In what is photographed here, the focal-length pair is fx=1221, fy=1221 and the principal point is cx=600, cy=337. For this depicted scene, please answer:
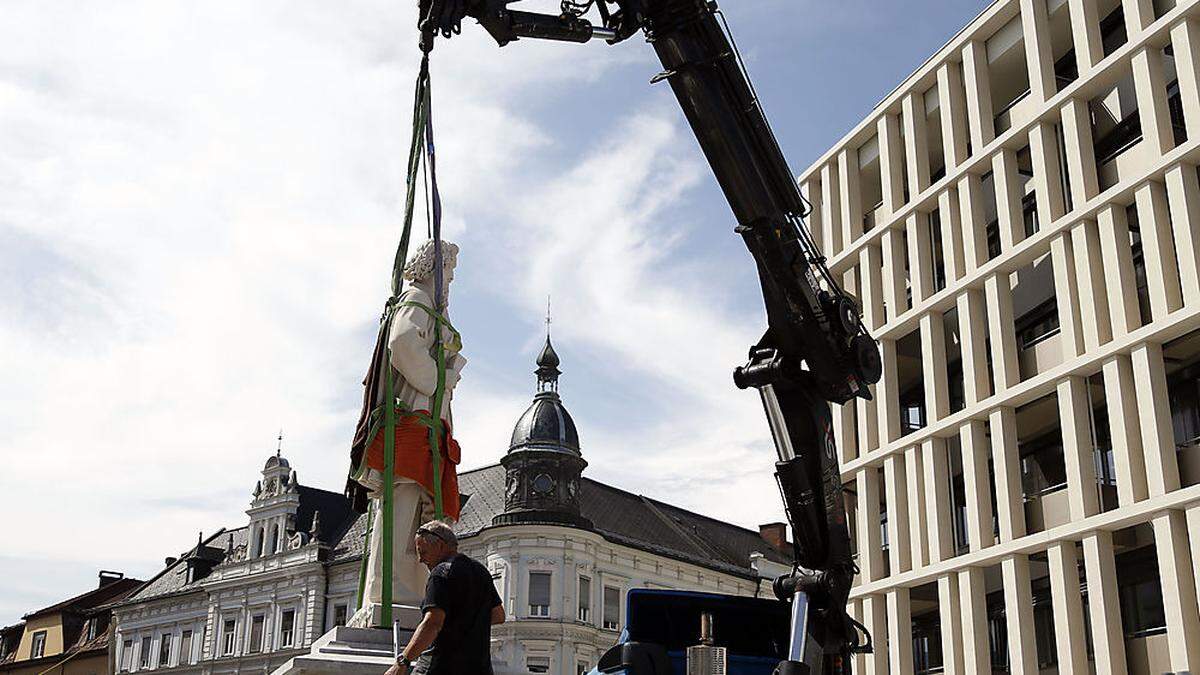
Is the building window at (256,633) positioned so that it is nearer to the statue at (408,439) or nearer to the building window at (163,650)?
the building window at (163,650)

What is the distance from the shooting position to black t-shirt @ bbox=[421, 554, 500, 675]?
653 cm

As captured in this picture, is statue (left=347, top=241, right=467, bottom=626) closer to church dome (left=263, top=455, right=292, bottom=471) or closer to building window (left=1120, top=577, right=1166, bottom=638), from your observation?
building window (left=1120, top=577, right=1166, bottom=638)

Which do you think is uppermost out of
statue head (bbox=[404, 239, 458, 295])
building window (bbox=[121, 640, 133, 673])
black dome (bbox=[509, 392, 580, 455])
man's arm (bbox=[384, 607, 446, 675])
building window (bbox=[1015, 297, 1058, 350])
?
black dome (bbox=[509, 392, 580, 455])

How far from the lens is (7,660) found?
7025 centimetres

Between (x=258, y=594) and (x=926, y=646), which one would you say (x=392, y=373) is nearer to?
(x=926, y=646)

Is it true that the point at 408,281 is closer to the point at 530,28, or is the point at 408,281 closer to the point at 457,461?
the point at 457,461

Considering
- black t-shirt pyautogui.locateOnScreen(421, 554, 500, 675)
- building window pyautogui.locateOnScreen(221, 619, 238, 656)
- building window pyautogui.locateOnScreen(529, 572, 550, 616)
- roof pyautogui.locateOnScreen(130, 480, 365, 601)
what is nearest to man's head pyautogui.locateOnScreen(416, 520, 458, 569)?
black t-shirt pyautogui.locateOnScreen(421, 554, 500, 675)

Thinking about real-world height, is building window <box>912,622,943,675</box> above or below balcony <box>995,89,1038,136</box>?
below

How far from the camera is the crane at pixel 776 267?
30.2 feet

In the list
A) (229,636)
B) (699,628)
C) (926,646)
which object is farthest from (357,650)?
(229,636)

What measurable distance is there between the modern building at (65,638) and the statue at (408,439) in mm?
62310

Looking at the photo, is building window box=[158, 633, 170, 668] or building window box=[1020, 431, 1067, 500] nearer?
building window box=[1020, 431, 1067, 500]

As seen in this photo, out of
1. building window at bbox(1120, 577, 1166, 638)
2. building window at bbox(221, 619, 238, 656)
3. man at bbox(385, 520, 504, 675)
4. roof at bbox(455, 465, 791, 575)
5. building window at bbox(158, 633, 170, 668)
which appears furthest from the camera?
building window at bbox(158, 633, 170, 668)

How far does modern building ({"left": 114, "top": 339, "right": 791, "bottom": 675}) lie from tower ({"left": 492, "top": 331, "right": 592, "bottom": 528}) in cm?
6
